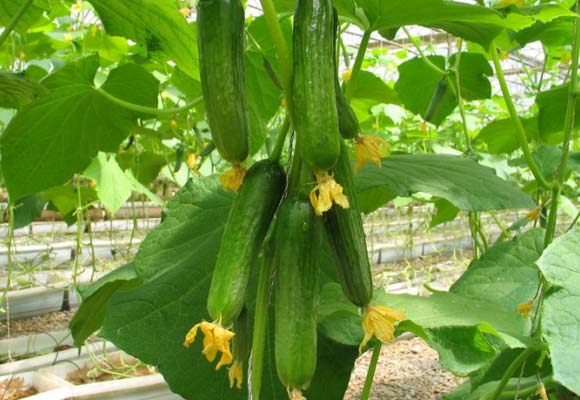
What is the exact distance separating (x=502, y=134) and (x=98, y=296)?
1617mm

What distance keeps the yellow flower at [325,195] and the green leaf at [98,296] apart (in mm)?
432

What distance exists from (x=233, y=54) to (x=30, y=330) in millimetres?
2501

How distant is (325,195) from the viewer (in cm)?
56

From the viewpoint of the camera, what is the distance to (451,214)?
1.82 meters

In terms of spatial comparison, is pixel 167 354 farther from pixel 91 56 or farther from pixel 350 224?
pixel 91 56

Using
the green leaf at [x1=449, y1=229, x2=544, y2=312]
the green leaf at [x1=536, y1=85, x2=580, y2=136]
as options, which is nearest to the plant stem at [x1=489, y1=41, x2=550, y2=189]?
the green leaf at [x1=449, y1=229, x2=544, y2=312]

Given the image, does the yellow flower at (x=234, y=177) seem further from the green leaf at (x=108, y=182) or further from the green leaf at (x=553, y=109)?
the green leaf at (x=108, y=182)

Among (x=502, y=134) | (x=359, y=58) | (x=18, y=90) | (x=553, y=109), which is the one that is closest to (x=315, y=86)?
(x=359, y=58)

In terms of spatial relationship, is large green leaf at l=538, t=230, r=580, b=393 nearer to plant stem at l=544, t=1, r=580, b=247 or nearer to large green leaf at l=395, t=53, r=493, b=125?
plant stem at l=544, t=1, r=580, b=247

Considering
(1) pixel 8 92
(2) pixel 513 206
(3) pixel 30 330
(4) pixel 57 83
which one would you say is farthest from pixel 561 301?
(3) pixel 30 330

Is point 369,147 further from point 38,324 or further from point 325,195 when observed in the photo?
point 38,324

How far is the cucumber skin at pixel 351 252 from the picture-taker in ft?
2.01

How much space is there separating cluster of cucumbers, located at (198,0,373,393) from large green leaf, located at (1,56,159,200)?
0.61 m

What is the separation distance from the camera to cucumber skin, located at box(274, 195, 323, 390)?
0.56 meters
